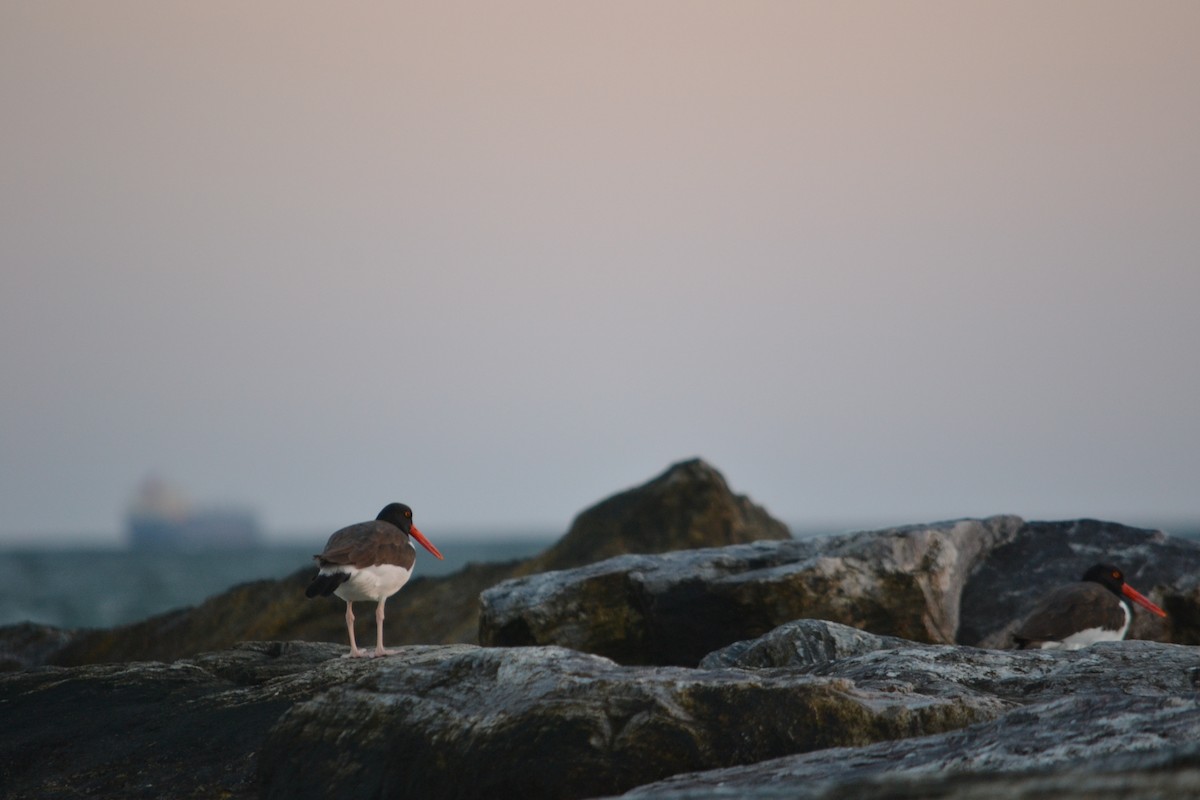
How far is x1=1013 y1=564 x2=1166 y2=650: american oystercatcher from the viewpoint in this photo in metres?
10.6

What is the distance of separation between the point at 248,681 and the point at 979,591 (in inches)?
299

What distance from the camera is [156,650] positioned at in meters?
16.0

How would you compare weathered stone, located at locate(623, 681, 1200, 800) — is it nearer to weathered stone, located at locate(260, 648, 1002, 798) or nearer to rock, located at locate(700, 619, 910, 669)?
weathered stone, located at locate(260, 648, 1002, 798)

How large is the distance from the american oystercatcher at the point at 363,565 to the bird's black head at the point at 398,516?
118 centimetres

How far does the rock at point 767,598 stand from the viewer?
10.6 meters

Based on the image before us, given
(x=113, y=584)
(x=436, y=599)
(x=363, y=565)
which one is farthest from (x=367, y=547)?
(x=113, y=584)

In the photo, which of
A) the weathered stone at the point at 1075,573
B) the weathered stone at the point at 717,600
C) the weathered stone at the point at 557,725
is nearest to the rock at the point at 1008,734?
the weathered stone at the point at 557,725

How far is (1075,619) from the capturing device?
34.7ft

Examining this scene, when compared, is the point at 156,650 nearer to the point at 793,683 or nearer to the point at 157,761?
the point at 157,761

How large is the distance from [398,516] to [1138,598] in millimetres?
7618

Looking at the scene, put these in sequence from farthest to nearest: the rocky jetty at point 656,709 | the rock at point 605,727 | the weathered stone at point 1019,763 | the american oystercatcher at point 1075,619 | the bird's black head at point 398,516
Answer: the bird's black head at point 398,516, the american oystercatcher at point 1075,619, the rock at point 605,727, the rocky jetty at point 656,709, the weathered stone at point 1019,763

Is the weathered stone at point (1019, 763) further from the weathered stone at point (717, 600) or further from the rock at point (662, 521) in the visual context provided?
the rock at point (662, 521)

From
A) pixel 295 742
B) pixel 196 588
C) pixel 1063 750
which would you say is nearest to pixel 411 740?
pixel 295 742

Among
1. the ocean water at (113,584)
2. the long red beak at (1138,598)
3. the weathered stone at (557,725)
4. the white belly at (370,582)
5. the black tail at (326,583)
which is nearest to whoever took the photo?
the weathered stone at (557,725)
